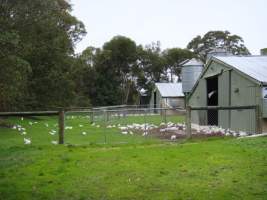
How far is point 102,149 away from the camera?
1007 centimetres

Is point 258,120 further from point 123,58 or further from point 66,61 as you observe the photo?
point 123,58

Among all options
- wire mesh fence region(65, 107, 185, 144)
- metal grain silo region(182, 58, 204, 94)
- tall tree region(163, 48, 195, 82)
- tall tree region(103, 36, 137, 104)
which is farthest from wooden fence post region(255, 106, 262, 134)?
tall tree region(163, 48, 195, 82)

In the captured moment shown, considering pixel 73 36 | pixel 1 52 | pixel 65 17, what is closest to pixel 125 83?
pixel 73 36

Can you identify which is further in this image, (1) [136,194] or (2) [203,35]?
(2) [203,35]

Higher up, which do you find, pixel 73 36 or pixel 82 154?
pixel 73 36

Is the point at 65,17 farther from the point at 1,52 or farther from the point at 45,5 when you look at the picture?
the point at 1,52

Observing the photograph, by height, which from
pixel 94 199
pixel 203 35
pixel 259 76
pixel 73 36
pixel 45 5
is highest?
pixel 203 35

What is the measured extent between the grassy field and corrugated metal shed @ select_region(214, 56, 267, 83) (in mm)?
5824

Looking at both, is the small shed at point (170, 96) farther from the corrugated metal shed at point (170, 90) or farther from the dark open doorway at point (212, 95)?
the dark open doorway at point (212, 95)

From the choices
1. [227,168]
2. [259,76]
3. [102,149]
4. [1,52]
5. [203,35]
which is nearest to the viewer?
[227,168]

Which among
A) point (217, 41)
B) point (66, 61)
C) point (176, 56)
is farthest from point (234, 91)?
point (217, 41)

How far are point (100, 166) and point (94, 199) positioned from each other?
2.08 m

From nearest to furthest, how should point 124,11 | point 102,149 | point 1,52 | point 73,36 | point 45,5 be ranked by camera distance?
point 102,149, point 1,52, point 45,5, point 124,11, point 73,36

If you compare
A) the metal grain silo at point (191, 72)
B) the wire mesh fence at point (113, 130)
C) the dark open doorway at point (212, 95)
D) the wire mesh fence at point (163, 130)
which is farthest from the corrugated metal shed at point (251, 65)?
the metal grain silo at point (191, 72)
